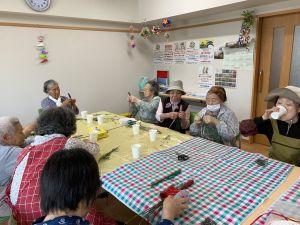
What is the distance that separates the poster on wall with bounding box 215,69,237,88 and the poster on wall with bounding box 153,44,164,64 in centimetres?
147

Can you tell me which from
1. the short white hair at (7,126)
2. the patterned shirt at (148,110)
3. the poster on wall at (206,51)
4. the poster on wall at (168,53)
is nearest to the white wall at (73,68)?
the poster on wall at (168,53)

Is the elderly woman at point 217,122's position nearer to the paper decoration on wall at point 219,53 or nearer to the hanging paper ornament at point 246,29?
the hanging paper ornament at point 246,29

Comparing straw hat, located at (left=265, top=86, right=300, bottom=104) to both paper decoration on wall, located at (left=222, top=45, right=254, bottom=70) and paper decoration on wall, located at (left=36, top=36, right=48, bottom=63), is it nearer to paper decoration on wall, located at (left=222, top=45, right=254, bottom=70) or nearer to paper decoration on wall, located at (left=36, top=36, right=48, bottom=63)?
paper decoration on wall, located at (left=222, top=45, right=254, bottom=70)

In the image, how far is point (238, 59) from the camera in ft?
12.1

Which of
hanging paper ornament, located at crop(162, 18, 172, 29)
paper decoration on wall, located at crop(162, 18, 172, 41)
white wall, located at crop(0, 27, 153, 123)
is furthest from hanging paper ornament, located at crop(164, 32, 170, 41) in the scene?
white wall, located at crop(0, 27, 153, 123)

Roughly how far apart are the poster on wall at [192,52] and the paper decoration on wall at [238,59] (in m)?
0.59

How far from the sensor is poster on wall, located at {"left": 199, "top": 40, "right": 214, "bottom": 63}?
4043mm

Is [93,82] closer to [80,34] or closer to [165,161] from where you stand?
[80,34]

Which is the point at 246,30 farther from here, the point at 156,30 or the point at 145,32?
the point at 145,32

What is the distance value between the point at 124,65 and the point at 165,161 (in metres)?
3.56

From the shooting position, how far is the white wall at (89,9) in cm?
336

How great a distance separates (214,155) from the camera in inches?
66.0

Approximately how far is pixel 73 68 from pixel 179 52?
202cm

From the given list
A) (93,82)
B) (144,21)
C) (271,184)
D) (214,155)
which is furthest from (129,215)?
(144,21)
